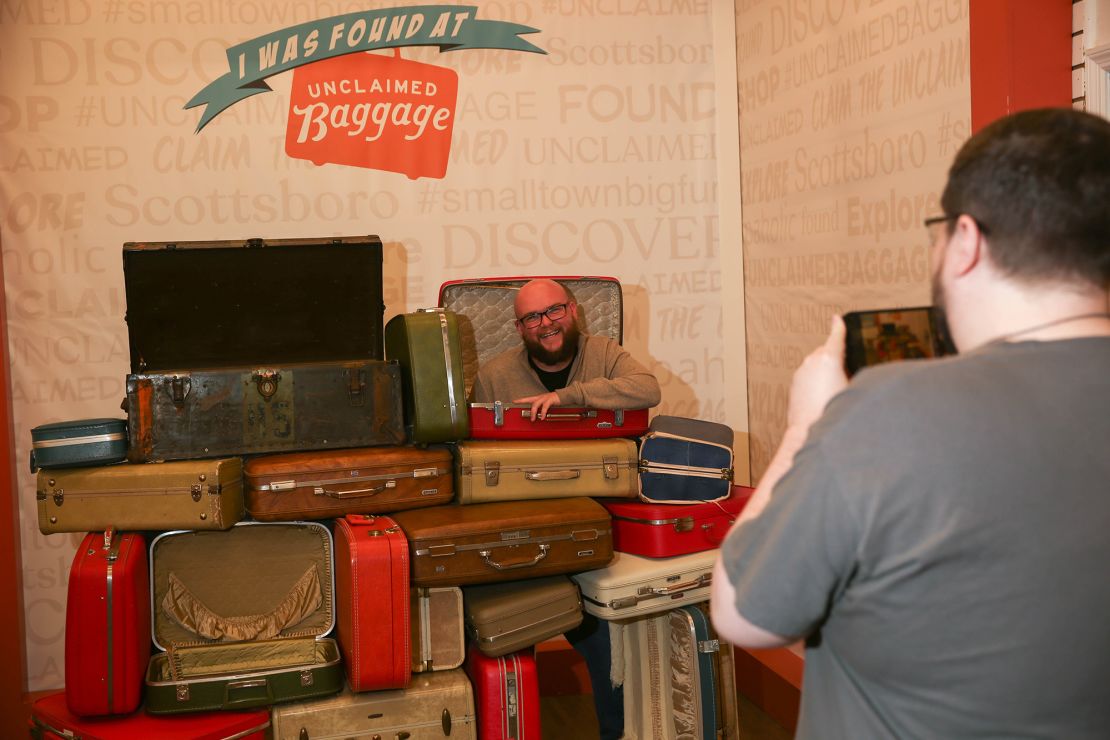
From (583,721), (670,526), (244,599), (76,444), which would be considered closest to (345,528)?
(244,599)

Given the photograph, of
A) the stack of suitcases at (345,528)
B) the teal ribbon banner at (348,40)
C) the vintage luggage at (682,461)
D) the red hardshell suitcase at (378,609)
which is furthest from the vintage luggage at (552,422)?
the teal ribbon banner at (348,40)

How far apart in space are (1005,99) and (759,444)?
2.30 m

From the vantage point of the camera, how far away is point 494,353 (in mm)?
4352

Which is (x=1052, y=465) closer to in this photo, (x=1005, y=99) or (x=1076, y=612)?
(x=1076, y=612)

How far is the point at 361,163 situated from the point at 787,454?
3.91 meters

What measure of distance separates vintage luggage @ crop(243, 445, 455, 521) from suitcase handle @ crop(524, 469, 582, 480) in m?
0.27

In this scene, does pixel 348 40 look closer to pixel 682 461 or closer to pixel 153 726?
pixel 682 461

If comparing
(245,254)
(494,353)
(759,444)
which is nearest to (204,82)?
(245,254)

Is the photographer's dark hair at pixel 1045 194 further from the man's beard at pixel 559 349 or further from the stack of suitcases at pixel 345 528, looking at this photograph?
the man's beard at pixel 559 349

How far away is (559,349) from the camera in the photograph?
4.12m

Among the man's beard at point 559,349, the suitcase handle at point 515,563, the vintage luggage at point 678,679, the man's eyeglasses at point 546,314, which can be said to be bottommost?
the vintage luggage at point 678,679

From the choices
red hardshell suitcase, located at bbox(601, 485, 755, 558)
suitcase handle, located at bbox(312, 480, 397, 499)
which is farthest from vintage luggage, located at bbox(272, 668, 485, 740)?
red hardshell suitcase, located at bbox(601, 485, 755, 558)

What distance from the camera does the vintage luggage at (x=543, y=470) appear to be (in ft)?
11.1

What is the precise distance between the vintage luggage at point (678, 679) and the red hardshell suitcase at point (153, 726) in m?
1.29
